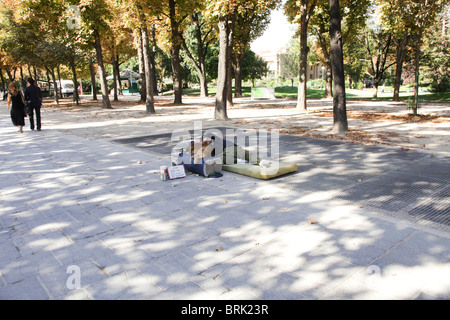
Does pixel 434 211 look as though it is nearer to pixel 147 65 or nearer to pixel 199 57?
pixel 147 65

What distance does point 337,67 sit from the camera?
38.4 feet

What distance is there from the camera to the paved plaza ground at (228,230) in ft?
10.9

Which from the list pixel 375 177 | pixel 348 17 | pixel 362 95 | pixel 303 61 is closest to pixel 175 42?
pixel 303 61

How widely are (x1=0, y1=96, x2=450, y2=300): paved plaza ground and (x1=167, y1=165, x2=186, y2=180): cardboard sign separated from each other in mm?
176

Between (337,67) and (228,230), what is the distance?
9.14 metres

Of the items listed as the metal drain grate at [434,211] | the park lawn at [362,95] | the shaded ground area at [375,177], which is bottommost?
the metal drain grate at [434,211]

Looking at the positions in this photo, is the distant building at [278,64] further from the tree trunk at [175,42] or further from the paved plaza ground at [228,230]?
the paved plaza ground at [228,230]

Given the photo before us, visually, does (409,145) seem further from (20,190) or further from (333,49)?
(20,190)

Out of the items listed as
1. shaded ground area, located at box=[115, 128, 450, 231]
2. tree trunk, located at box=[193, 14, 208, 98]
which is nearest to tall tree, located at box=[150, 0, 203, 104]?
tree trunk, located at box=[193, 14, 208, 98]

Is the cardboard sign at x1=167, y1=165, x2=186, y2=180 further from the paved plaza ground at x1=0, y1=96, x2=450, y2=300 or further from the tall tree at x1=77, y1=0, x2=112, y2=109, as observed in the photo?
the tall tree at x1=77, y1=0, x2=112, y2=109

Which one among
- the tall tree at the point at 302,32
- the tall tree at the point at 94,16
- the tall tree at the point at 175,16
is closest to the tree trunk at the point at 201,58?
the tall tree at the point at 175,16

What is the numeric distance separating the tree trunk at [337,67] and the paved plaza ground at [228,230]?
3133 millimetres

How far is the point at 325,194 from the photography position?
19.5 feet
